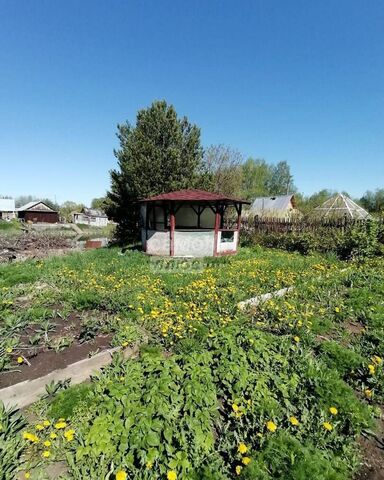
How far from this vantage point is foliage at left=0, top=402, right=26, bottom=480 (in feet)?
6.48

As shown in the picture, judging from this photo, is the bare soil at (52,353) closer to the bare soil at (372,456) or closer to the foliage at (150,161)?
the bare soil at (372,456)

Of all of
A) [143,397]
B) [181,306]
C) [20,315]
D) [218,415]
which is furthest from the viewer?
[181,306]

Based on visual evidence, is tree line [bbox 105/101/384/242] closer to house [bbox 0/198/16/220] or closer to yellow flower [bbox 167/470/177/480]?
yellow flower [bbox 167/470/177/480]

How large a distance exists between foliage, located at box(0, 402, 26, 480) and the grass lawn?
13 mm

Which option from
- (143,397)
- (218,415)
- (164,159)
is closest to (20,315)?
(143,397)

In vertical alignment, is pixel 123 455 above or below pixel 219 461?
above

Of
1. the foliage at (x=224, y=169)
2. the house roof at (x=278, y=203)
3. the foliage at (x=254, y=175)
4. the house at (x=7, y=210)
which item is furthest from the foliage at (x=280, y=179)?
the house at (x=7, y=210)

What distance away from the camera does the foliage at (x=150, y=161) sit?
1762 centimetres

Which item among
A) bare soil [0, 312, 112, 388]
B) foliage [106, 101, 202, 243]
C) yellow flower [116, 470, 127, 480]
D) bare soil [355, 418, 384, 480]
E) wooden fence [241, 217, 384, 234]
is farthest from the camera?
foliage [106, 101, 202, 243]

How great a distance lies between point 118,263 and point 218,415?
7.41 m

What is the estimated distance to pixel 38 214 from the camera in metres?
48.4

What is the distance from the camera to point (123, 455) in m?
1.96

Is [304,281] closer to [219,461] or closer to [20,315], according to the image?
[219,461]

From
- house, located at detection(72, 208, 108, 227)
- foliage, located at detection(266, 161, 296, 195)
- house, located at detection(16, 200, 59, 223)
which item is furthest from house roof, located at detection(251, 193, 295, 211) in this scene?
house, located at detection(72, 208, 108, 227)
